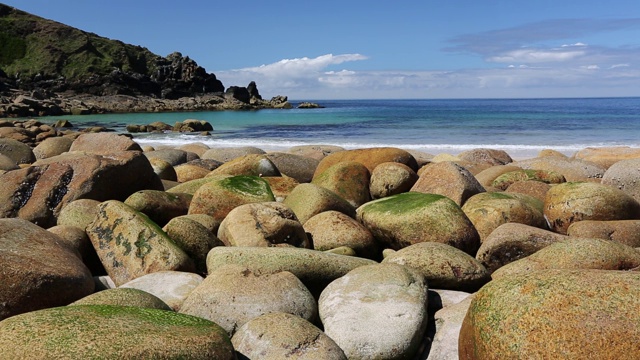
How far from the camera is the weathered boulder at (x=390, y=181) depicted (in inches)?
344

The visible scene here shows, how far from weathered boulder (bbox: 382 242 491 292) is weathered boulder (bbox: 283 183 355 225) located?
6.53 feet

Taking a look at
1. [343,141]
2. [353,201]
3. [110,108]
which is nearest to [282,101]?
[110,108]

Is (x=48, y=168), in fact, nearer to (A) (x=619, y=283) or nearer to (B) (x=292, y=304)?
(B) (x=292, y=304)

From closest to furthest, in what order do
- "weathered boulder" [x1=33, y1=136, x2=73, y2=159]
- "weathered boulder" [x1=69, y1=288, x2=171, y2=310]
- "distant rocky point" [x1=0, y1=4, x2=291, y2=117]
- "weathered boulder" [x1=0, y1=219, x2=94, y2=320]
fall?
"weathered boulder" [x1=69, y1=288, x2=171, y2=310], "weathered boulder" [x1=0, y1=219, x2=94, y2=320], "weathered boulder" [x1=33, y1=136, x2=73, y2=159], "distant rocky point" [x1=0, y1=4, x2=291, y2=117]

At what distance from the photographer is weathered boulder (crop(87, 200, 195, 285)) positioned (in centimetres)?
538

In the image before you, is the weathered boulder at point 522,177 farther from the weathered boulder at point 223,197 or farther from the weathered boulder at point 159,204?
the weathered boulder at point 159,204

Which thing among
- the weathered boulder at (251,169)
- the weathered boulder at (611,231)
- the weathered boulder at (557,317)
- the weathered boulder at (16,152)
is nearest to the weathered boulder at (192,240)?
the weathered boulder at (557,317)

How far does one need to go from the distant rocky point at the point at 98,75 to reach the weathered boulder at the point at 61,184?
2509 inches

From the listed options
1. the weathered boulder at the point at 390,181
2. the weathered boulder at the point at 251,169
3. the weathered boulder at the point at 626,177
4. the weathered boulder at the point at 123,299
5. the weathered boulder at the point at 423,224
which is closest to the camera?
the weathered boulder at the point at 123,299

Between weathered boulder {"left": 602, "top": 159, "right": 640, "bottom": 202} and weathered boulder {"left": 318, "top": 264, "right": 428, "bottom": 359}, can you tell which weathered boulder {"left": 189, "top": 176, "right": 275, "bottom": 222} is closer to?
weathered boulder {"left": 318, "top": 264, "right": 428, "bottom": 359}

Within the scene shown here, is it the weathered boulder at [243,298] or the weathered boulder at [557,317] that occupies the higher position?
the weathered boulder at [557,317]

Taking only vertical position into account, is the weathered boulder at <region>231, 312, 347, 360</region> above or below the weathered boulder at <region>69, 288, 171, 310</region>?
below

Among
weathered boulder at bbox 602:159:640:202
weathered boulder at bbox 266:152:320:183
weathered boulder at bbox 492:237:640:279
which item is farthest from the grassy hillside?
weathered boulder at bbox 492:237:640:279

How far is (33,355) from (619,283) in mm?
3193
